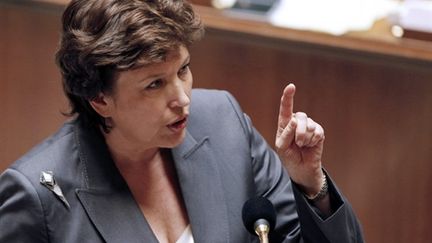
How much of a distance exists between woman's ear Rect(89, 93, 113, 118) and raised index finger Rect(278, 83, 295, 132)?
0.24m

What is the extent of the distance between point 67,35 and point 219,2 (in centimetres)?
88

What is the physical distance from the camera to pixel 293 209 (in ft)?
4.96

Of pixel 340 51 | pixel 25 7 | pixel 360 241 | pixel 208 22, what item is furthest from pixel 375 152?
pixel 25 7

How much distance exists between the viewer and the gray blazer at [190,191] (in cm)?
138

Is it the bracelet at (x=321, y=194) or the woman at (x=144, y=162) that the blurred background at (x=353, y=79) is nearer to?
the woman at (x=144, y=162)

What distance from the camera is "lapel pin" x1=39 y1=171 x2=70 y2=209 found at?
4.51ft

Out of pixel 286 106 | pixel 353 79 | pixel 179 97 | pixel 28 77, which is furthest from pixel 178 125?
pixel 28 77

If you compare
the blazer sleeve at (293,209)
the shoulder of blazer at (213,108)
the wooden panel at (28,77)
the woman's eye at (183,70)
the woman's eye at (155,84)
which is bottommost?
the wooden panel at (28,77)

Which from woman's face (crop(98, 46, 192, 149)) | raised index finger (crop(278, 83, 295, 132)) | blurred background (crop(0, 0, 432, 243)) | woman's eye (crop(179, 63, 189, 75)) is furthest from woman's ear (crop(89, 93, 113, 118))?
blurred background (crop(0, 0, 432, 243))

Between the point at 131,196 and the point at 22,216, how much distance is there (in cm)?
16

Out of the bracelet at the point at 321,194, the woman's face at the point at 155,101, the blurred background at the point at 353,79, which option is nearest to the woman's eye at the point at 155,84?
the woman's face at the point at 155,101

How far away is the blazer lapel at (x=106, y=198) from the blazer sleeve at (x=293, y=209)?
20 cm

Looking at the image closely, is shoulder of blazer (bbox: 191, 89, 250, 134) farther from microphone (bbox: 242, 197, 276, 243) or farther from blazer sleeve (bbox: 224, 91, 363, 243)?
microphone (bbox: 242, 197, 276, 243)

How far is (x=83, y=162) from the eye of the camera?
1.43 meters
